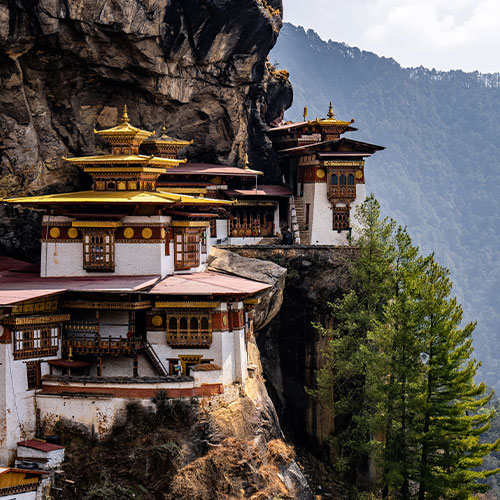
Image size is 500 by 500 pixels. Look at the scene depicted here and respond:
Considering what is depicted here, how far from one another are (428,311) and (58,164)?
18.6 m

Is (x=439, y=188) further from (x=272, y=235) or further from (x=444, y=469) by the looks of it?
(x=444, y=469)

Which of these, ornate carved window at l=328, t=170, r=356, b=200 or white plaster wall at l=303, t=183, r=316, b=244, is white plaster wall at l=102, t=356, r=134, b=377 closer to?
white plaster wall at l=303, t=183, r=316, b=244

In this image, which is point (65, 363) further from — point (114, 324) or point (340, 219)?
point (340, 219)

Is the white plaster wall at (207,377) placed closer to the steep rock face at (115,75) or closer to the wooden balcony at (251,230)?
the steep rock face at (115,75)

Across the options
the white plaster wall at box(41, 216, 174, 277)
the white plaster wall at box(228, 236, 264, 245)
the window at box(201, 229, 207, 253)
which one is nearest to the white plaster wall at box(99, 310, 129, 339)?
the white plaster wall at box(41, 216, 174, 277)

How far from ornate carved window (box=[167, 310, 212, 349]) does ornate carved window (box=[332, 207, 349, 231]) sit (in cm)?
1759

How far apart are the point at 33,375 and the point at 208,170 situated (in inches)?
775

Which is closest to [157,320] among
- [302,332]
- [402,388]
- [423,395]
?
[402,388]

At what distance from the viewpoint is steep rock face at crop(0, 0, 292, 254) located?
4303 cm

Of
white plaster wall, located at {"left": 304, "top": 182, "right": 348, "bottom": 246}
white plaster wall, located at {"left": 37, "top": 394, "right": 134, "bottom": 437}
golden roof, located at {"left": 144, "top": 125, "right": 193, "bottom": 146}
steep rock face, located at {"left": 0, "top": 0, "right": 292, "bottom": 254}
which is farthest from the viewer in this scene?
white plaster wall, located at {"left": 304, "top": 182, "right": 348, "bottom": 246}

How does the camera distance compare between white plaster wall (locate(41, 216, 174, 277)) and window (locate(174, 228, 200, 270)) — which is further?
window (locate(174, 228, 200, 270))

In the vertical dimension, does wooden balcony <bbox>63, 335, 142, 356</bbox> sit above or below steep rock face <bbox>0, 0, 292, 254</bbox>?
below

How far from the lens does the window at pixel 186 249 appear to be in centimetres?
4091

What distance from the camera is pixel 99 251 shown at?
129 feet
